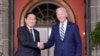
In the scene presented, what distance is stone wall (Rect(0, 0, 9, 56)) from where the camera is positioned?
6655 mm

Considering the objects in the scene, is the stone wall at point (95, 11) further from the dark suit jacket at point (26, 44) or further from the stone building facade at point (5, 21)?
the dark suit jacket at point (26, 44)

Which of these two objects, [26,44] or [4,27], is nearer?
[26,44]

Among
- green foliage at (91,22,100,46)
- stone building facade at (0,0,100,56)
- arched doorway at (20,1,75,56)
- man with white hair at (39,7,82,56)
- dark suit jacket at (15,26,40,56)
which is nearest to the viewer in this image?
man with white hair at (39,7,82,56)

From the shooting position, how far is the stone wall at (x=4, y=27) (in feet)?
21.8

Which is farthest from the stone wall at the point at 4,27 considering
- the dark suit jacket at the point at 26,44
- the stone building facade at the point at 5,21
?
the dark suit jacket at the point at 26,44

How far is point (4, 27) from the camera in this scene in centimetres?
667

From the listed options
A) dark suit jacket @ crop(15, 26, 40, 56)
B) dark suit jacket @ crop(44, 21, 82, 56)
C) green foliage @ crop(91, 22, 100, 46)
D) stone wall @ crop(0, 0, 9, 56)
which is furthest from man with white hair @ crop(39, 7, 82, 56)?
stone wall @ crop(0, 0, 9, 56)

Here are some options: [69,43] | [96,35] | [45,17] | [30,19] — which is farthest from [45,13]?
[69,43]

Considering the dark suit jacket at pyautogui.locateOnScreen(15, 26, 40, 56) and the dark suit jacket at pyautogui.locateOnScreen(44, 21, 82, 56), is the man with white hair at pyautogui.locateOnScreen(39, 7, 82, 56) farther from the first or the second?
the dark suit jacket at pyautogui.locateOnScreen(15, 26, 40, 56)

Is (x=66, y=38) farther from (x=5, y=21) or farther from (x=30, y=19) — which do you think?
(x=5, y=21)

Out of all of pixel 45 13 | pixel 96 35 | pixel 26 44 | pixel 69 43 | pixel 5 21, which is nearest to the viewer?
pixel 69 43

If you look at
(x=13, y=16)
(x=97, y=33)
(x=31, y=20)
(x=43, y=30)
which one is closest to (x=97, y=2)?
(x=97, y=33)

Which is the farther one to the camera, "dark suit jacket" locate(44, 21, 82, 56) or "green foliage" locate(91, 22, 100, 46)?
"green foliage" locate(91, 22, 100, 46)

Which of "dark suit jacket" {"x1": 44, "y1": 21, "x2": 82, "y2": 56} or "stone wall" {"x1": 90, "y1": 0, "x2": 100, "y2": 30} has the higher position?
"stone wall" {"x1": 90, "y1": 0, "x2": 100, "y2": 30}
